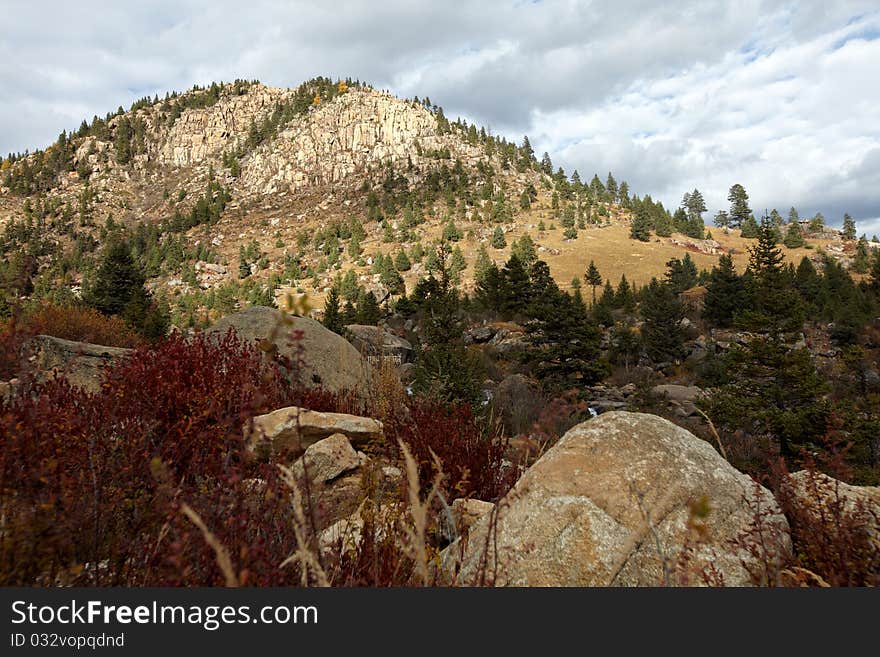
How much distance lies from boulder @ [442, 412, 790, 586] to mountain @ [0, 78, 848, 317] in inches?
2213

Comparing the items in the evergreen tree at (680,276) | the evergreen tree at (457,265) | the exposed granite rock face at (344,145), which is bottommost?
the evergreen tree at (680,276)

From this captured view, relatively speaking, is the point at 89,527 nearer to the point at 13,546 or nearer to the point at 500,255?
the point at 13,546

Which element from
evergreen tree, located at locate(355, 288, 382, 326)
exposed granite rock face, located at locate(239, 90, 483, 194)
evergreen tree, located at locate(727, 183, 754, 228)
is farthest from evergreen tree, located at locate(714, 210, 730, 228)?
evergreen tree, located at locate(355, 288, 382, 326)

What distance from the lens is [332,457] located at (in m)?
4.23

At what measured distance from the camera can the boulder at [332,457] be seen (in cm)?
406

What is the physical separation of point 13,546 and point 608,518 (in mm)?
2630

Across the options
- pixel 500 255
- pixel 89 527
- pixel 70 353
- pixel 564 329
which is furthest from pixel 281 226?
pixel 89 527

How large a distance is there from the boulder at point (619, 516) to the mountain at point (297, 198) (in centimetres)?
5621

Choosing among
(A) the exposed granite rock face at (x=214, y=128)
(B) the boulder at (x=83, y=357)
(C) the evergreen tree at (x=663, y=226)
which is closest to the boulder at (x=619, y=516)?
(B) the boulder at (x=83, y=357)

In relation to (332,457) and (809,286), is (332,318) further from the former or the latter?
(809,286)

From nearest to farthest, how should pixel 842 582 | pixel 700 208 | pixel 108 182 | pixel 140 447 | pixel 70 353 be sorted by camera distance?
pixel 842 582, pixel 140 447, pixel 70 353, pixel 700 208, pixel 108 182

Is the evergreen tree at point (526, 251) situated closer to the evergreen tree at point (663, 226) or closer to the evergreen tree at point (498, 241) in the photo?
the evergreen tree at point (498, 241)

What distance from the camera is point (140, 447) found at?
9.04 feet

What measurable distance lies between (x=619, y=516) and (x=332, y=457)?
8.41ft
